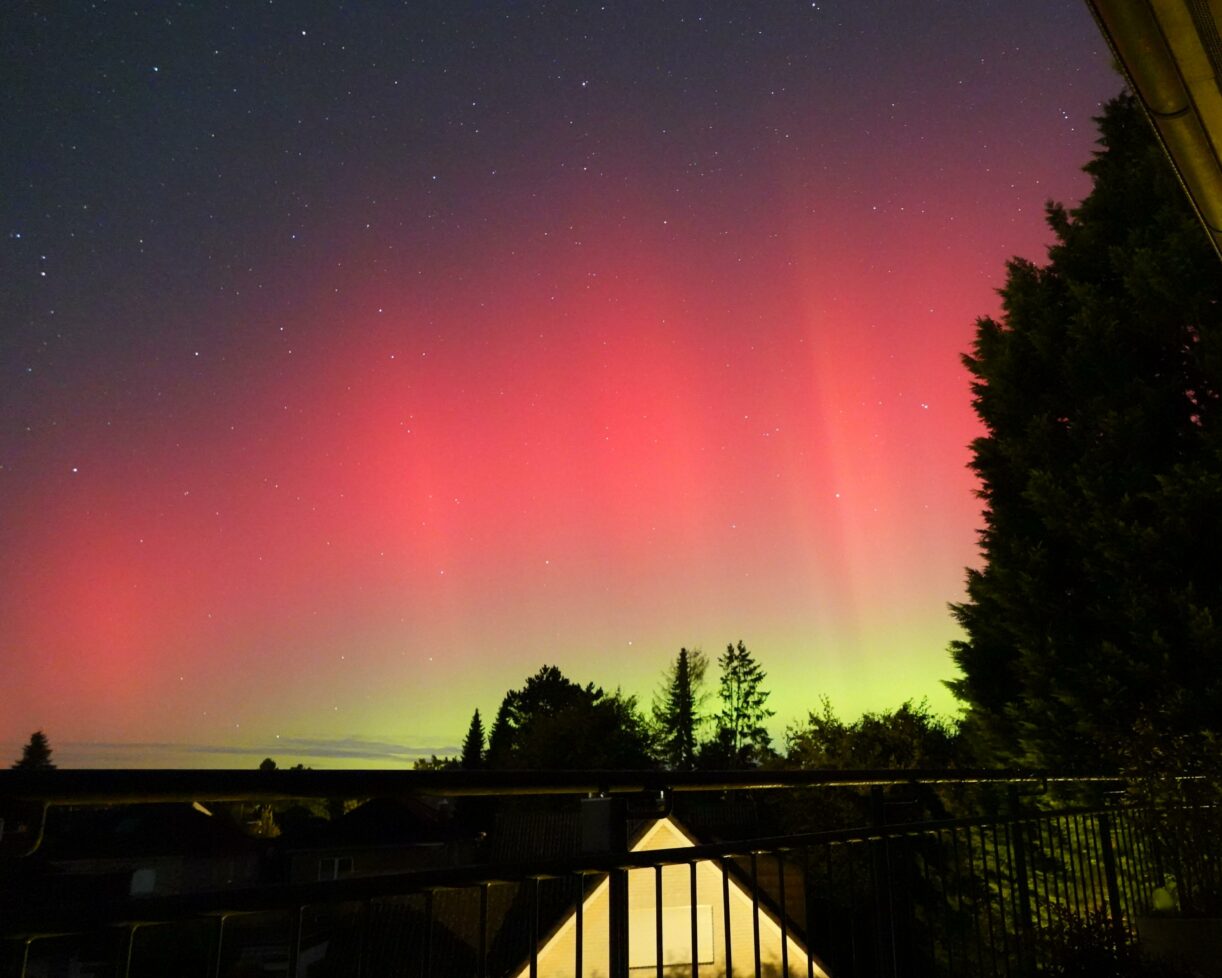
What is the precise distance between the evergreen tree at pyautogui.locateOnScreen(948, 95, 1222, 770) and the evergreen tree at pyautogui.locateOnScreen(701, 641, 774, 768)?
54683 millimetres

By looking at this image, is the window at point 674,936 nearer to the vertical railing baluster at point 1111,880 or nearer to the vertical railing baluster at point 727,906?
the vertical railing baluster at point 1111,880

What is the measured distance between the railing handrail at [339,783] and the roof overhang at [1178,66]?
2064 mm

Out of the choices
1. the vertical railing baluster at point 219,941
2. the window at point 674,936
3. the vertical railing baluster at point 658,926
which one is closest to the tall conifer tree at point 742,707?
the window at point 674,936

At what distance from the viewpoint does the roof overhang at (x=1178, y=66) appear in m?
2.12

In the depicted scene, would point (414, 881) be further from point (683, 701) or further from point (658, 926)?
point (683, 701)

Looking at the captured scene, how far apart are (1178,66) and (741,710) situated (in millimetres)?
71204

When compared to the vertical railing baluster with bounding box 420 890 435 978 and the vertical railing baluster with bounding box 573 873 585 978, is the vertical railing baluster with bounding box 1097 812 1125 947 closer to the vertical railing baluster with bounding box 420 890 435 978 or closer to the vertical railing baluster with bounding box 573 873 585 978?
the vertical railing baluster with bounding box 573 873 585 978

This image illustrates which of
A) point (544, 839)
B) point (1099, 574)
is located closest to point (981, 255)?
point (1099, 574)

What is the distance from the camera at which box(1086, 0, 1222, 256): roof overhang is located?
6.96 feet

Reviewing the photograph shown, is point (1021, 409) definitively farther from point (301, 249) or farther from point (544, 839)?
point (544, 839)

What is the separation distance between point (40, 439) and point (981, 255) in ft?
54.8

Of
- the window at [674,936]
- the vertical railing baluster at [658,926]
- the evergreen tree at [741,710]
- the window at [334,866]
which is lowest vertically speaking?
the window at [674,936]

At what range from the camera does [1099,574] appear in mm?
12133

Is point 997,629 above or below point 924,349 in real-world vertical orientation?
below
